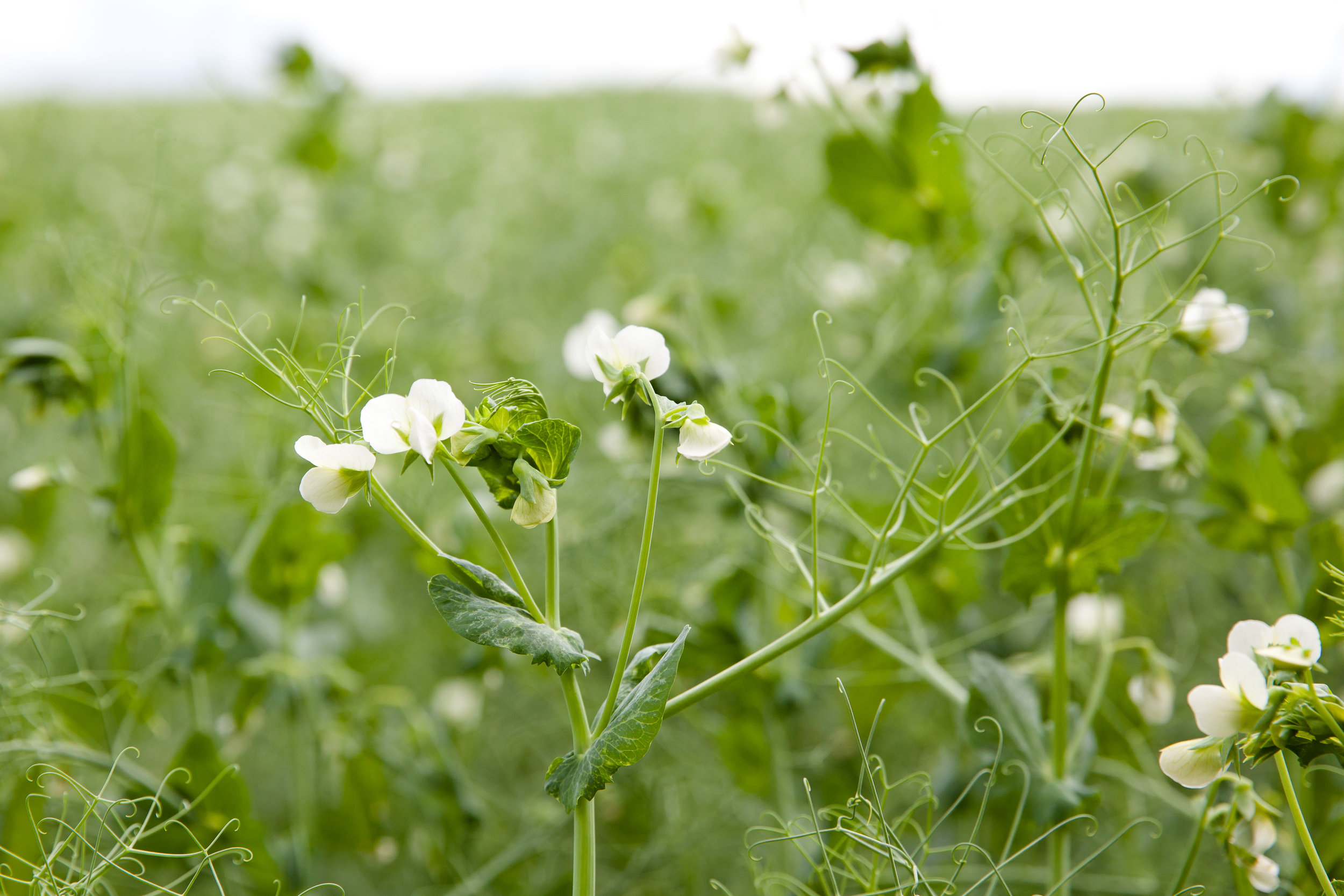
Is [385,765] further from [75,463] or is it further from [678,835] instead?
[75,463]

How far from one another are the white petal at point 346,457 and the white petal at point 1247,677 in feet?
1.50

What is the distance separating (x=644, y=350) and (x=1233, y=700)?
0.38 m

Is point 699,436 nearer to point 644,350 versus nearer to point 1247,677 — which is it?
point 644,350

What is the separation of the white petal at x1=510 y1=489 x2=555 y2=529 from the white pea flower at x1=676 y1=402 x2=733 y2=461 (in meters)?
0.08

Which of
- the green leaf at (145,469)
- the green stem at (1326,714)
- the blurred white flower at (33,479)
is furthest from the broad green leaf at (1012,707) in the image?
the blurred white flower at (33,479)

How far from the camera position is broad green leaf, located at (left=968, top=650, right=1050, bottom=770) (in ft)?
2.07

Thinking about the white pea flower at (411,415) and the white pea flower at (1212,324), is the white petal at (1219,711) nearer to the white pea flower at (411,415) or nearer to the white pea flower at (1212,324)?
the white pea flower at (1212,324)

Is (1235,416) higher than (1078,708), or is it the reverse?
(1235,416)

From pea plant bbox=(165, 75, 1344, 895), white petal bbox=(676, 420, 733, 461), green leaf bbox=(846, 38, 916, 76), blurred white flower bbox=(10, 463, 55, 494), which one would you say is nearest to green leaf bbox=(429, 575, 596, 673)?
pea plant bbox=(165, 75, 1344, 895)

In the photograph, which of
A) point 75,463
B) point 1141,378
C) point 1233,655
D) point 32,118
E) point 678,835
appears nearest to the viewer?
point 1233,655

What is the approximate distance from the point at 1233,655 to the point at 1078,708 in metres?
0.26

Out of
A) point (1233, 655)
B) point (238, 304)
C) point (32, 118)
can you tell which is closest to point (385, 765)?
point (1233, 655)

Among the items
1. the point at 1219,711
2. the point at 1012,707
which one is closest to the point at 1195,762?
the point at 1219,711

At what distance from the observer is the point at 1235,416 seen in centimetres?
78
